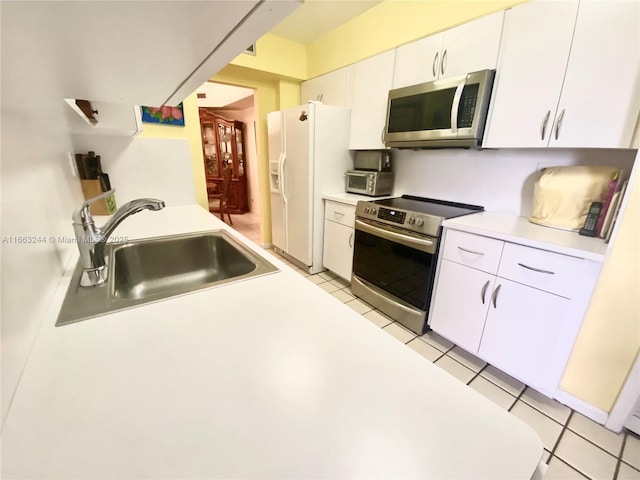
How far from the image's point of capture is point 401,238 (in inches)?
73.7

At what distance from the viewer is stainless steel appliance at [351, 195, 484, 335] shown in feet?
5.80

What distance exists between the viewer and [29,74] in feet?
1.76

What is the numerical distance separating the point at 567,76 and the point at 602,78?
0.14m

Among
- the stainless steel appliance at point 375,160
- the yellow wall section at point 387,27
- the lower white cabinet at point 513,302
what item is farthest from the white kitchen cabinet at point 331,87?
the lower white cabinet at point 513,302

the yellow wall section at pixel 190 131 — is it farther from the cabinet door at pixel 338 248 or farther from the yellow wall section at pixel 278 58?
the cabinet door at pixel 338 248

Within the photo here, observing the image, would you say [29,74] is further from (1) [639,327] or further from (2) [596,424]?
(2) [596,424]

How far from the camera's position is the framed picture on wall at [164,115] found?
2.24 meters

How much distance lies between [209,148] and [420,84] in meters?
4.66

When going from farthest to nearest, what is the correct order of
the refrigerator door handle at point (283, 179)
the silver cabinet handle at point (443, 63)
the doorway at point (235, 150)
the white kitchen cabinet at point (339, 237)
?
the doorway at point (235, 150), the refrigerator door handle at point (283, 179), the white kitchen cabinet at point (339, 237), the silver cabinet handle at point (443, 63)

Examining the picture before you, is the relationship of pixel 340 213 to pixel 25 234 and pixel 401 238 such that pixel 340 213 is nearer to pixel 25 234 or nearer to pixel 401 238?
pixel 401 238

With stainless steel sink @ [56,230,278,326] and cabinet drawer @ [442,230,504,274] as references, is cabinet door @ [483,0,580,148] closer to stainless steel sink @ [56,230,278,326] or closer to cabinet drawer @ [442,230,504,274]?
cabinet drawer @ [442,230,504,274]

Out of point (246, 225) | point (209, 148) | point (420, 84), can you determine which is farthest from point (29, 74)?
point (209, 148)

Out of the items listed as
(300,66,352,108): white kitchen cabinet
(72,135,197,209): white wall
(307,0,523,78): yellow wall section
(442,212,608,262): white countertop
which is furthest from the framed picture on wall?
(442,212,608,262): white countertop

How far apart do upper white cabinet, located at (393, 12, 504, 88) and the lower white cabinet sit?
110cm
